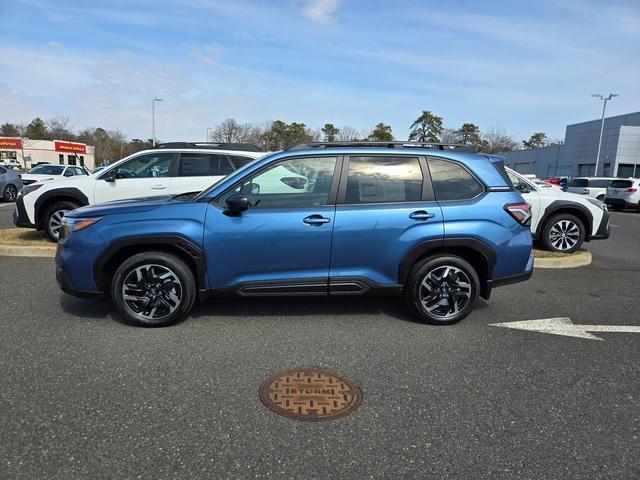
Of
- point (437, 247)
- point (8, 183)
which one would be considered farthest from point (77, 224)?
point (8, 183)

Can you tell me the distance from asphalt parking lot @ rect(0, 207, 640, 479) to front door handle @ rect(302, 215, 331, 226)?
103 centimetres

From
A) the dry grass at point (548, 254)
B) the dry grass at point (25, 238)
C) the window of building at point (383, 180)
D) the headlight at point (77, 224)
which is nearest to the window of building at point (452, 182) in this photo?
the window of building at point (383, 180)

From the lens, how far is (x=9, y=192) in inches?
696

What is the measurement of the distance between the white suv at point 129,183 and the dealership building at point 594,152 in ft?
171

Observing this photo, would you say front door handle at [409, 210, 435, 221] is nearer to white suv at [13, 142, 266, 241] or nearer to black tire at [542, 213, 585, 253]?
white suv at [13, 142, 266, 241]

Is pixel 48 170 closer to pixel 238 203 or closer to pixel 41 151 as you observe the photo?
pixel 238 203

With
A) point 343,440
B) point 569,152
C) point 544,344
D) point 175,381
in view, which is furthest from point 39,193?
point 569,152

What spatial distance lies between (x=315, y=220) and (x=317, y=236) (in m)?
0.15

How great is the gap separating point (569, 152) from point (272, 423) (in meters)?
66.9

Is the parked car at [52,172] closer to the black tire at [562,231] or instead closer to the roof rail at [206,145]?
the roof rail at [206,145]

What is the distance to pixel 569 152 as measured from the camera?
5972cm

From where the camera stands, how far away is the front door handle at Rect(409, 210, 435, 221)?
4340mm

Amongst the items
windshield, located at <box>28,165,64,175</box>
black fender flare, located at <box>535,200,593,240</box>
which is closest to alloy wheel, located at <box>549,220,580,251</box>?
black fender flare, located at <box>535,200,593,240</box>

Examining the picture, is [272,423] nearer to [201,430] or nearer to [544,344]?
[201,430]
